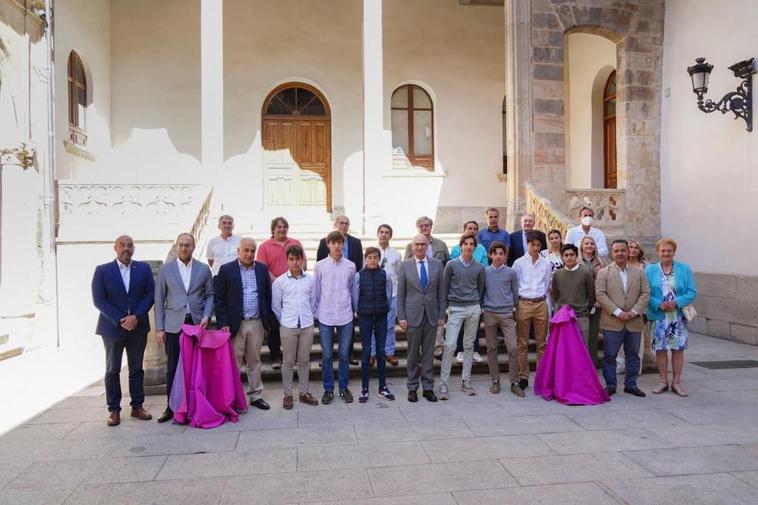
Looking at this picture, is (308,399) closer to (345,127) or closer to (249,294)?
(249,294)

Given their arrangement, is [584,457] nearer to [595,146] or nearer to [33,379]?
[33,379]

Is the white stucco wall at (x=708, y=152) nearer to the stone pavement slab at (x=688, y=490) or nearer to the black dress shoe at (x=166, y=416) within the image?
the stone pavement slab at (x=688, y=490)

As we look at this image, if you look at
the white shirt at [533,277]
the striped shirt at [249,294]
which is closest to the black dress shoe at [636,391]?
the white shirt at [533,277]

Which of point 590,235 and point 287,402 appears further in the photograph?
point 590,235

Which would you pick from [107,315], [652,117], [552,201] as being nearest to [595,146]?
[652,117]

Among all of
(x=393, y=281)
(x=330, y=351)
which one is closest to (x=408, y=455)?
(x=330, y=351)

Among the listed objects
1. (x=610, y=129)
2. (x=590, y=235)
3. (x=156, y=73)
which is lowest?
(x=590, y=235)

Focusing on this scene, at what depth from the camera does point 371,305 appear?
6.50 metres

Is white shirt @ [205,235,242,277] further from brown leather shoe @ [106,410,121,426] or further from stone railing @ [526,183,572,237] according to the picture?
stone railing @ [526,183,572,237]

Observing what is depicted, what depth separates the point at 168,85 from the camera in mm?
13984

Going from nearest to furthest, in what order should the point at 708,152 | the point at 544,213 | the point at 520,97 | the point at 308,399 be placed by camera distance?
the point at 308,399, the point at 544,213, the point at 708,152, the point at 520,97

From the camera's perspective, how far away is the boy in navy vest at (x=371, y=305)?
6.50 metres

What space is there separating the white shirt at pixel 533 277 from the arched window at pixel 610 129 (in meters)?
8.49

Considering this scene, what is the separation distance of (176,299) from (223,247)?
1.72m
